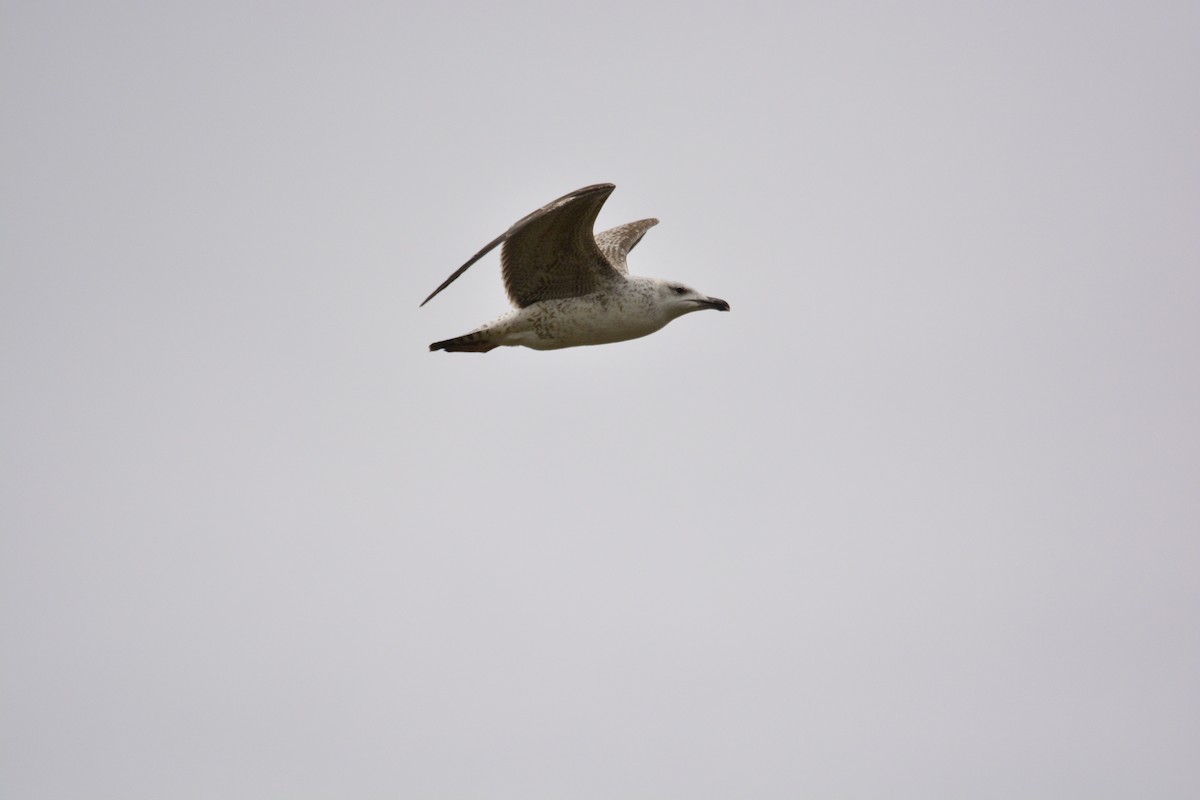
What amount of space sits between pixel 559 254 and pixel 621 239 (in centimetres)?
411

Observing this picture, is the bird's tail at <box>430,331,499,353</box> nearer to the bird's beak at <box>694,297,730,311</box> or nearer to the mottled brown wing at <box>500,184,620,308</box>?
the mottled brown wing at <box>500,184,620,308</box>

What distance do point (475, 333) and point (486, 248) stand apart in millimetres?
2491

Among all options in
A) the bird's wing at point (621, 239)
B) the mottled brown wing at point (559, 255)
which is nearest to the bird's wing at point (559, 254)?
the mottled brown wing at point (559, 255)

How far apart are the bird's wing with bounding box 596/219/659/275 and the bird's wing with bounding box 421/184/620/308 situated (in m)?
2.20

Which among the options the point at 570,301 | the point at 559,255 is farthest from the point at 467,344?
the point at 559,255

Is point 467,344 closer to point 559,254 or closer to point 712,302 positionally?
point 559,254

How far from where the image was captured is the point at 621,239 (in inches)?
830

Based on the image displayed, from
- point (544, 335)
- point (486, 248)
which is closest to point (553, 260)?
point (544, 335)

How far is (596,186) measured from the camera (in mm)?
15906

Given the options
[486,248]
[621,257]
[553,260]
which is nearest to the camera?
[486,248]

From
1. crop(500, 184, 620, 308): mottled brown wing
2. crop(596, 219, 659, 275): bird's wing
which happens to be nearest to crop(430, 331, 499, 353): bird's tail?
crop(500, 184, 620, 308): mottled brown wing

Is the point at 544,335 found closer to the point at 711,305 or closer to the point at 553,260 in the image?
the point at 553,260

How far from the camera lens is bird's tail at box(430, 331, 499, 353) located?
17.3 meters

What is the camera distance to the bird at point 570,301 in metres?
17.1
